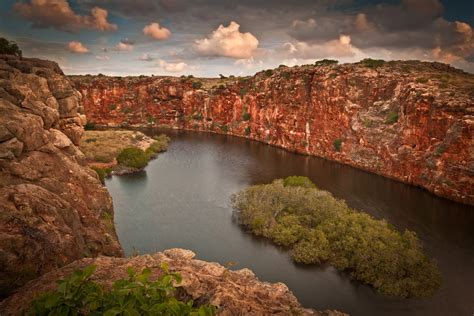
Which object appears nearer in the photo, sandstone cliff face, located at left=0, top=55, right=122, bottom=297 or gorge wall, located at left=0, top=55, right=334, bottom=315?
gorge wall, located at left=0, top=55, right=334, bottom=315

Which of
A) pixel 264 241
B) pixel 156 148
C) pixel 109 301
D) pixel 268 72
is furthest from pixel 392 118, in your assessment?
pixel 109 301

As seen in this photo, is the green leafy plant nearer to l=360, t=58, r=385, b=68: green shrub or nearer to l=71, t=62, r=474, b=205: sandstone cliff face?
l=71, t=62, r=474, b=205: sandstone cliff face

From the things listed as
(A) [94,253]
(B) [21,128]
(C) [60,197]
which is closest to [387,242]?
(A) [94,253]

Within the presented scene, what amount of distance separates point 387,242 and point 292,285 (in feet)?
27.4

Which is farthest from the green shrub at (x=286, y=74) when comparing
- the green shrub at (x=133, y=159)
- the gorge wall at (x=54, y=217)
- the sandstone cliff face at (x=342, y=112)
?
the gorge wall at (x=54, y=217)

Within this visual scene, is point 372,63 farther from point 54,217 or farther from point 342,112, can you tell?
point 54,217

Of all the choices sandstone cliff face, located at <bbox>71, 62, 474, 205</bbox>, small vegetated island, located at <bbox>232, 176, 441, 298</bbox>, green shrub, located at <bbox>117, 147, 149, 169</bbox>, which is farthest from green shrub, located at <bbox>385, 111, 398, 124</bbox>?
green shrub, located at <bbox>117, 147, 149, 169</bbox>

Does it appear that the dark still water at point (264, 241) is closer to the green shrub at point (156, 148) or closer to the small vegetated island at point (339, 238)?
the small vegetated island at point (339, 238)

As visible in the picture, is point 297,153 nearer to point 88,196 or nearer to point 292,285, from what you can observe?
point 292,285

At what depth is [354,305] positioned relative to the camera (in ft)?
71.9

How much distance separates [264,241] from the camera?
2969 cm

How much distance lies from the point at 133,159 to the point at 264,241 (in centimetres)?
3016

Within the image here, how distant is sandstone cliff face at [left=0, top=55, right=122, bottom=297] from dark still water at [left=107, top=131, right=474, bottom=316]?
387 inches

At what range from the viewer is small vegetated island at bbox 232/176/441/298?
2359 cm
